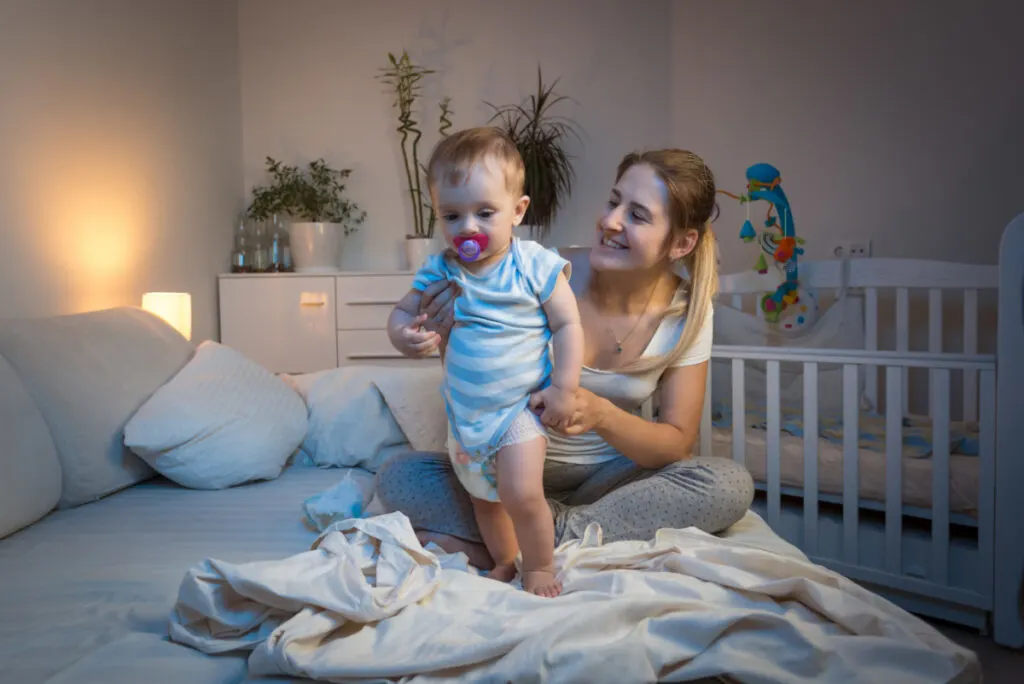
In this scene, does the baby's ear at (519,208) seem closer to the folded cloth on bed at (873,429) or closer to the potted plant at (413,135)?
the folded cloth on bed at (873,429)

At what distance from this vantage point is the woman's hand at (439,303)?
117 centimetres

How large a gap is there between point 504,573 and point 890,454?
1.10 m

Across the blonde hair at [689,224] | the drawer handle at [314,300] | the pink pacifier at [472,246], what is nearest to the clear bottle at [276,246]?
the drawer handle at [314,300]

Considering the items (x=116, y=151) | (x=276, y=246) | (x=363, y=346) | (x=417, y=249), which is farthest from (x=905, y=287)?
(x=116, y=151)

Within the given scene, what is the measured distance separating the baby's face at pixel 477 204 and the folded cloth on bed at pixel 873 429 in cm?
127

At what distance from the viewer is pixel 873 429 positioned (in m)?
2.15

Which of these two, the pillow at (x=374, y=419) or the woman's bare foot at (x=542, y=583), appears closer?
the woman's bare foot at (x=542, y=583)

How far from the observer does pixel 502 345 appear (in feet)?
3.71

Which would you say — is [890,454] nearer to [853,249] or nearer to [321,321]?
[853,249]

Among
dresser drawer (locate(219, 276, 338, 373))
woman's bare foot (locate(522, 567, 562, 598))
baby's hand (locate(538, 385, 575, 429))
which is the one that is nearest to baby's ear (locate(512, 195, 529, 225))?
baby's hand (locate(538, 385, 575, 429))

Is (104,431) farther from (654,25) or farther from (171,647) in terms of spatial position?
(654,25)

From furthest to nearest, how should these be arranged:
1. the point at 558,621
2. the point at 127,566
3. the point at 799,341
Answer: the point at 799,341, the point at 127,566, the point at 558,621

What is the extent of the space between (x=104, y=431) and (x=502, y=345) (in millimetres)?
1030

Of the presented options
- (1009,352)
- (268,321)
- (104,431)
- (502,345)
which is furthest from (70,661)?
(268,321)
